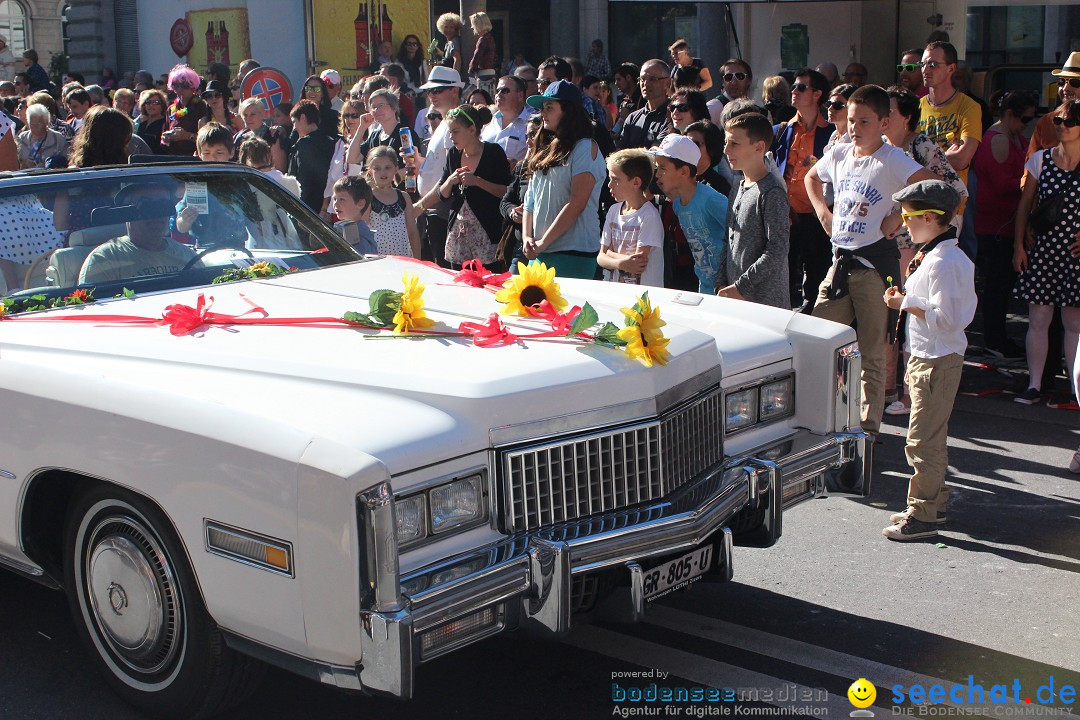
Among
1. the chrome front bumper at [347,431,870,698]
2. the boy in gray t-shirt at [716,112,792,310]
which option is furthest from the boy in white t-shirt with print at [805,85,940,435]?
the chrome front bumper at [347,431,870,698]

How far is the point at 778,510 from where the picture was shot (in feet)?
14.1

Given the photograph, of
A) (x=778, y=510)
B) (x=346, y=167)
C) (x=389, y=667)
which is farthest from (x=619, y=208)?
(x=346, y=167)

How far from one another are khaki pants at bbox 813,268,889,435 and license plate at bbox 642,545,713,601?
9.07 ft

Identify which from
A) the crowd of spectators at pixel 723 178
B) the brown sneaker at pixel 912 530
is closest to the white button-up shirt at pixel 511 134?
the crowd of spectators at pixel 723 178

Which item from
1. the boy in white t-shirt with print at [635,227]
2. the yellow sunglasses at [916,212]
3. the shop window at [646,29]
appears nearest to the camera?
the yellow sunglasses at [916,212]

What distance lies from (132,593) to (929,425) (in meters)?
3.38

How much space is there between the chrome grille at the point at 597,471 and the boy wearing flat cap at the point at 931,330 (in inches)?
65.3

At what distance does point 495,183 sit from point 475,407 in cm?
524

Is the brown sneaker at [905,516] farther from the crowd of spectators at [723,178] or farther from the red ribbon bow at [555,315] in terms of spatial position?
the red ribbon bow at [555,315]

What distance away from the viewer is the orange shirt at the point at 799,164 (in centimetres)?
873

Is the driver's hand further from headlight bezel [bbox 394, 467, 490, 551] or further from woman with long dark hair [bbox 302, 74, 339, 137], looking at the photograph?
woman with long dark hair [bbox 302, 74, 339, 137]

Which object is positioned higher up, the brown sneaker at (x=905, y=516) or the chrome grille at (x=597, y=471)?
the chrome grille at (x=597, y=471)

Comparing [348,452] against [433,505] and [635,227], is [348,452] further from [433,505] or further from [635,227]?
[635,227]

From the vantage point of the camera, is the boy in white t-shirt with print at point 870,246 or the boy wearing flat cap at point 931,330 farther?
the boy in white t-shirt with print at point 870,246
